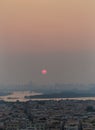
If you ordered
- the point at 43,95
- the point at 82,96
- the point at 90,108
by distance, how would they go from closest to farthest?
the point at 90,108 < the point at 82,96 < the point at 43,95

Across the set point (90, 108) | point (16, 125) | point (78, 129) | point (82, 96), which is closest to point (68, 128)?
point (78, 129)

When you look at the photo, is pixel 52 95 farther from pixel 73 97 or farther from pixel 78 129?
pixel 78 129

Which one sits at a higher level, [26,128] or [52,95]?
[52,95]

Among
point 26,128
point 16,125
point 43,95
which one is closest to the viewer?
point 26,128

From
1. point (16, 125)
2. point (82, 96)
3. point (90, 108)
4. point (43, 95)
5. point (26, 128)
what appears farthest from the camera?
point (43, 95)

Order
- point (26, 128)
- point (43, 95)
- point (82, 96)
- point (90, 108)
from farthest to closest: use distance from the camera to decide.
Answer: point (43, 95)
point (82, 96)
point (90, 108)
point (26, 128)

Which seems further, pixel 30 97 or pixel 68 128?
pixel 30 97

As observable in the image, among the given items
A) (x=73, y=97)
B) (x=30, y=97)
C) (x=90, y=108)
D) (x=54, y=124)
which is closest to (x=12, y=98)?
(x=30, y=97)

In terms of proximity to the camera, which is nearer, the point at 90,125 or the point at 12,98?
the point at 90,125

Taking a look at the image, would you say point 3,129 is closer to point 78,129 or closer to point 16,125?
point 16,125
